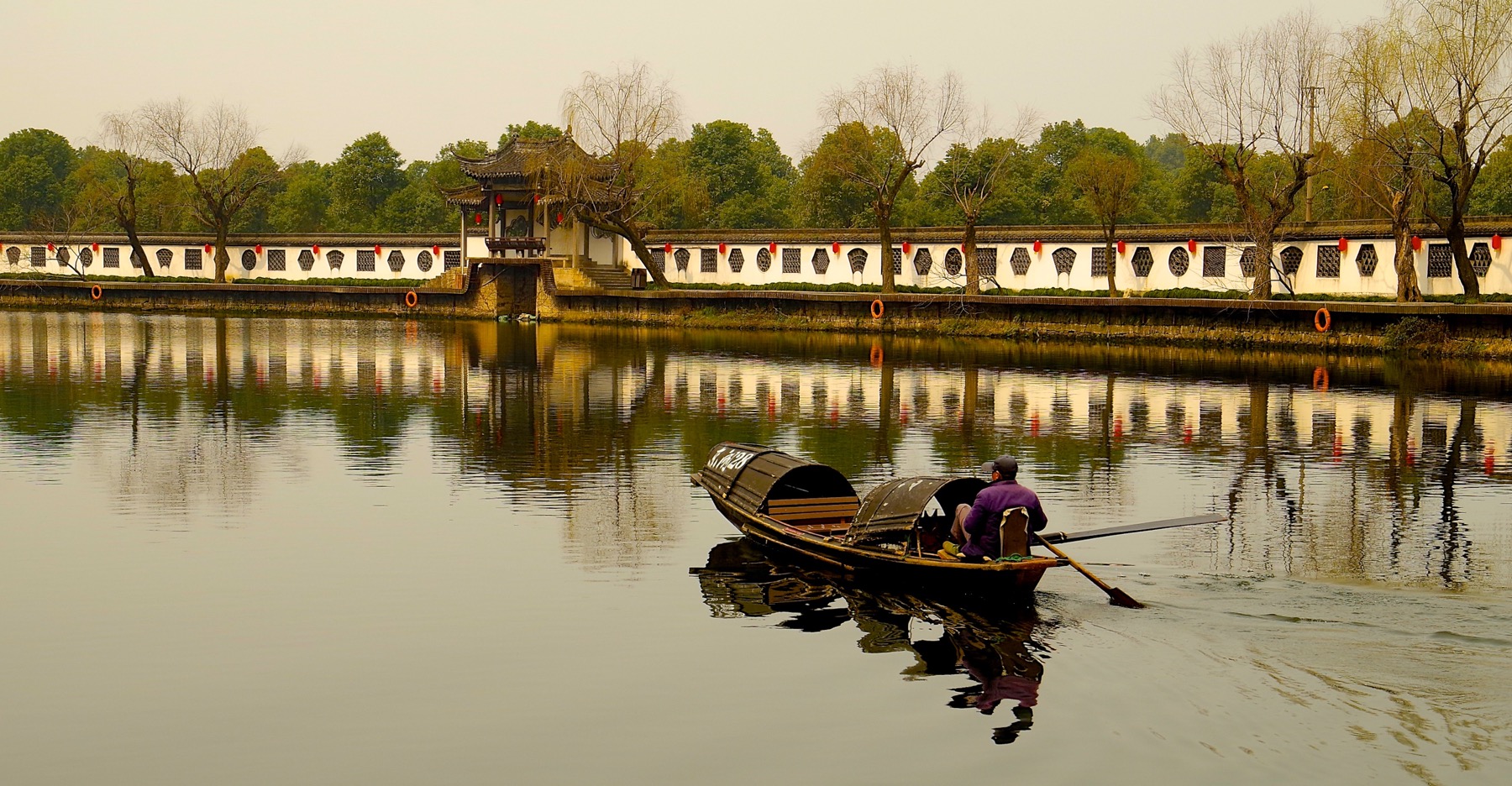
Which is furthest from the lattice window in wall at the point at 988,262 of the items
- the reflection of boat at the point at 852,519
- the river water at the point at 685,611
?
the reflection of boat at the point at 852,519

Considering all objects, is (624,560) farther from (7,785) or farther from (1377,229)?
(1377,229)

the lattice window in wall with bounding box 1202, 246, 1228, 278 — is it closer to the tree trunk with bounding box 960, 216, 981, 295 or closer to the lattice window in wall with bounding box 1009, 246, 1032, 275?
the lattice window in wall with bounding box 1009, 246, 1032, 275

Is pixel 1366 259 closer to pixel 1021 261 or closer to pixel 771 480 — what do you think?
pixel 1021 261

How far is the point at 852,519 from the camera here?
1578 centimetres

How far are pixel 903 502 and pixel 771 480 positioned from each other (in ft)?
6.88

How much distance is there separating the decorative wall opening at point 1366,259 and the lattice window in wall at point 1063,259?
35.5 ft

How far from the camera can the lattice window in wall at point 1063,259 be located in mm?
55625

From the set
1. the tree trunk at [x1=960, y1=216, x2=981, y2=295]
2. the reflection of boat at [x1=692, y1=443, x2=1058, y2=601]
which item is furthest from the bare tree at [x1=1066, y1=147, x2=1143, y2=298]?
the reflection of boat at [x1=692, y1=443, x2=1058, y2=601]

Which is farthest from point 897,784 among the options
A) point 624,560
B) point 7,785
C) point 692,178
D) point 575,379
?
point 692,178

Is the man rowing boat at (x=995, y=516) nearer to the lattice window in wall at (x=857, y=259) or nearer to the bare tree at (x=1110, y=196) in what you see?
the bare tree at (x=1110, y=196)

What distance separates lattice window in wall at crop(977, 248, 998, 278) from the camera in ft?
189

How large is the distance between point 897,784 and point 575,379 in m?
25.8

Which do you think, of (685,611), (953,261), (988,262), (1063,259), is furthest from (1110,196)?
(685,611)

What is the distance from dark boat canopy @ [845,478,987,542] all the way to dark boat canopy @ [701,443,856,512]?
1353 millimetres
